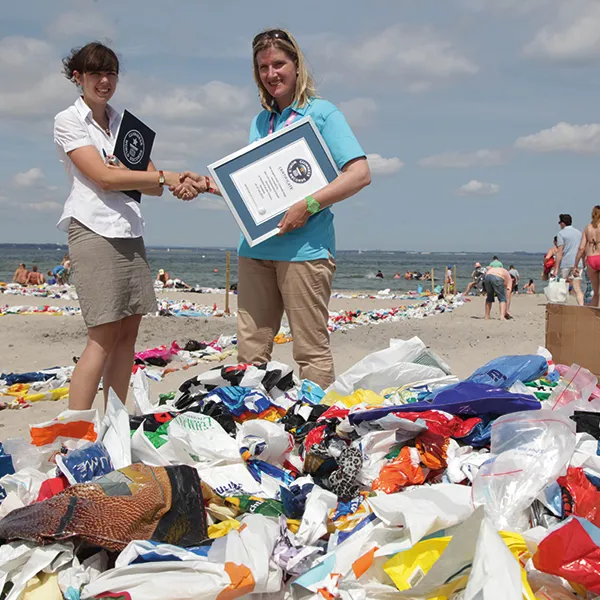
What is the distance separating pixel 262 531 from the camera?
2078 mm

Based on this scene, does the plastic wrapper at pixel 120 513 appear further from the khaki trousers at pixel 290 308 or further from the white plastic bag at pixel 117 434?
the khaki trousers at pixel 290 308

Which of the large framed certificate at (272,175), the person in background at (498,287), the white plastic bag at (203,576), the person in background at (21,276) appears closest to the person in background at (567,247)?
the person in background at (498,287)

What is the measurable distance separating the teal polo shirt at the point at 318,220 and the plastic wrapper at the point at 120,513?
1.41 m

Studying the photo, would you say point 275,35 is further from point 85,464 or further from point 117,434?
point 85,464

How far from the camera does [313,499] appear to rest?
2.31 metres

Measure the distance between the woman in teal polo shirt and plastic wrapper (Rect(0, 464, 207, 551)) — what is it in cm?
134

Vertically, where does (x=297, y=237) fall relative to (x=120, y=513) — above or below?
above

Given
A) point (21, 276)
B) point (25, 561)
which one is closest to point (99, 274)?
point (25, 561)

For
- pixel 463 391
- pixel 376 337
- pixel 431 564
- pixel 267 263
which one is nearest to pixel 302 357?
pixel 267 263

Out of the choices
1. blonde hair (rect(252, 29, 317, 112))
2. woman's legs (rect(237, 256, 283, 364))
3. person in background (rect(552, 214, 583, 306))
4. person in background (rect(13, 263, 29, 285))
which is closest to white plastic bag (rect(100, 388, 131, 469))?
woman's legs (rect(237, 256, 283, 364))

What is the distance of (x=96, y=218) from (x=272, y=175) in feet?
2.98

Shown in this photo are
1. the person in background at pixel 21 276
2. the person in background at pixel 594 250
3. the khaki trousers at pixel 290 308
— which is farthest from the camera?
the person in background at pixel 21 276

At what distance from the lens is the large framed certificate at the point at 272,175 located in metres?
3.36

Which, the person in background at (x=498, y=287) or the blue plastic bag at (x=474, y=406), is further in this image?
the person in background at (x=498, y=287)
